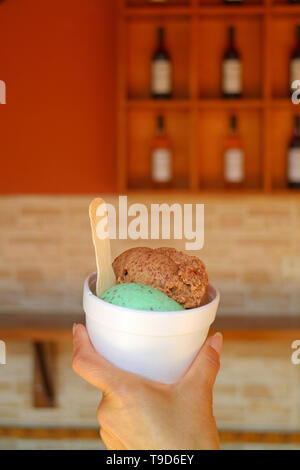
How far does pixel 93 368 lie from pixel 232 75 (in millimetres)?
1594

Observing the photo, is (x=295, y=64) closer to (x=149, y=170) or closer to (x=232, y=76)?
(x=232, y=76)

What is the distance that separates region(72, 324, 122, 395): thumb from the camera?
54 centimetres

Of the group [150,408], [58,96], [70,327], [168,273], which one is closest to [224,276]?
[70,327]

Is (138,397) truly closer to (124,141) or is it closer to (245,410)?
(124,141)

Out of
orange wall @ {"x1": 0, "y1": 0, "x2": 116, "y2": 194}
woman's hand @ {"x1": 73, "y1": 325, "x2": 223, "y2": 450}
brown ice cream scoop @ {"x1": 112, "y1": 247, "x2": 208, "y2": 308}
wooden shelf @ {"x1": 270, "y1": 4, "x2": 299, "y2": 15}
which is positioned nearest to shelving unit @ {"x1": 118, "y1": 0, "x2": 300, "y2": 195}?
wooden shelf @ {"x1": 270, "y1": 4, "x2": 299, "y2": 15}

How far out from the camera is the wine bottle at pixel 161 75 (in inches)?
74.9

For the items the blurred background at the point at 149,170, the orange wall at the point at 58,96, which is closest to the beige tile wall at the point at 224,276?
the blurred background at the point at 149,170

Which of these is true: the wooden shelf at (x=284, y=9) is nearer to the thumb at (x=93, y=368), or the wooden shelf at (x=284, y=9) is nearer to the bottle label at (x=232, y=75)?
the bottle label at (x=232, y=75)

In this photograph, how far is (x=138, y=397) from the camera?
531mm

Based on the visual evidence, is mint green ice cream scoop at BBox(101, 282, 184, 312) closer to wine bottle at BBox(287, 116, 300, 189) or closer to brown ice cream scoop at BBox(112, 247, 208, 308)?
brown ice cream scoop at BBox(112, 247, 208, 308)

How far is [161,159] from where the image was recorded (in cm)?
191

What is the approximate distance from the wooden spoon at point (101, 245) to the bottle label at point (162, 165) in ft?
4.21

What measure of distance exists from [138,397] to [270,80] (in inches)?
64.6

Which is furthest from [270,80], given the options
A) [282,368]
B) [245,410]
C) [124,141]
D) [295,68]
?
[245,410]
